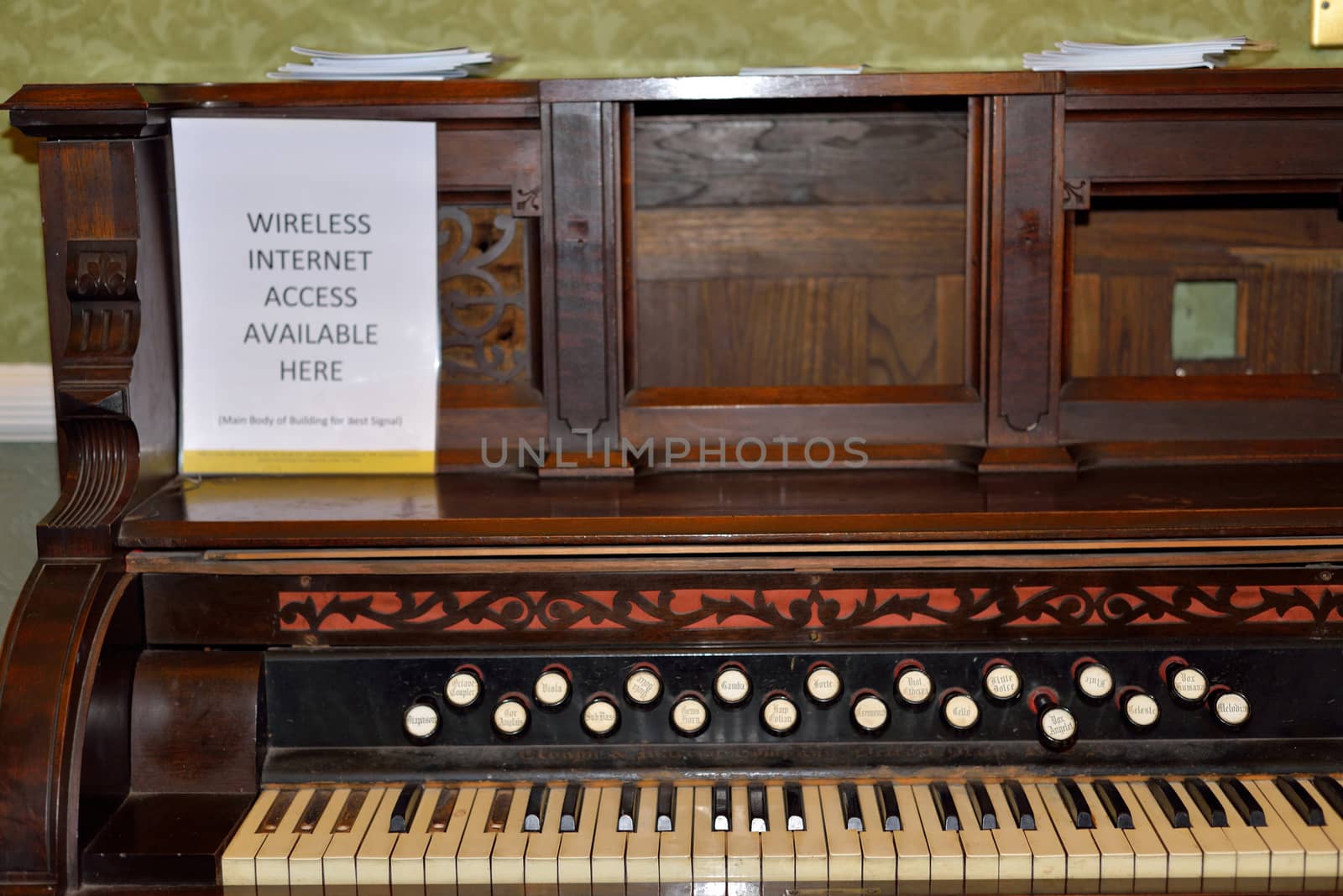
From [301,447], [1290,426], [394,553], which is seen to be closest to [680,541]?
[394,553]

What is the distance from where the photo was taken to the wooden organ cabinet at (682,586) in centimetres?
150

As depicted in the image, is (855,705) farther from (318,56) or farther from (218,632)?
(318,56)

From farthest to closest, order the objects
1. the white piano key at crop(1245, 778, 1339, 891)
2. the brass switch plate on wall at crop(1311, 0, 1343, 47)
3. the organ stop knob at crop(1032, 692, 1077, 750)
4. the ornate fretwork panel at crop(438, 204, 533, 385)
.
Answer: the brass switch plate on wall at crop(1311, 0, 1343, 47)
the ornate fretwork panel at crop(438, 204, 533, 385)
the organ stop knob at crop(1032, 692, 1077, 750)
the white piano key at crop(1245, 778, 1339, 891)

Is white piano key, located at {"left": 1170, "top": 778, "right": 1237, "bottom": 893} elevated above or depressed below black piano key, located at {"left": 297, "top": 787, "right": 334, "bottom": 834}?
below

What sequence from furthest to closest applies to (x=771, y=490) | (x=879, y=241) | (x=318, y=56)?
(x=879, y=241) < (x=318, y=56) < (x=771, y=490)

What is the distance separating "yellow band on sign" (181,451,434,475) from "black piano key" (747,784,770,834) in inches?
28.1

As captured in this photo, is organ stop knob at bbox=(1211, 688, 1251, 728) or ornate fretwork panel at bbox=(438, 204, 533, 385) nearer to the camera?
organ stop knob at bbox=(1211, 688, 1251, 728)

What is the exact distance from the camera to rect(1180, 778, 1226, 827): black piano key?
1.52 meters

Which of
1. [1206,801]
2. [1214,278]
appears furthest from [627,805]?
[1214,278]

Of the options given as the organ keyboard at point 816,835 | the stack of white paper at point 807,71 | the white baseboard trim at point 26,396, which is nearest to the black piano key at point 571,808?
the organ keyboard at point 816,835

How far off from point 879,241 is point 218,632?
4.25 feet

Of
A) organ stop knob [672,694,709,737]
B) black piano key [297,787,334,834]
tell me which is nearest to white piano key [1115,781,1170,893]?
organ stop knob [672,694,709,737]

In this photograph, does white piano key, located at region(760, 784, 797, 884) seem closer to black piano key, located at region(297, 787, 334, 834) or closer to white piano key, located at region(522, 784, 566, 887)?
white piano key, located at region(522, 784, 566, 887)

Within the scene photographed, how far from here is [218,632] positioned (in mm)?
1661
